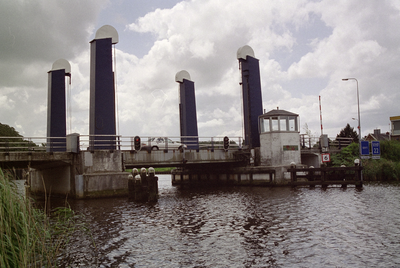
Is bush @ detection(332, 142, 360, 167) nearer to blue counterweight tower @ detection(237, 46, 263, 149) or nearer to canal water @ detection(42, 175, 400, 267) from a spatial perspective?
blue counterweight tower @ detection(237, 46, 263, 149)

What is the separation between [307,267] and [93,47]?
2290 centimetres

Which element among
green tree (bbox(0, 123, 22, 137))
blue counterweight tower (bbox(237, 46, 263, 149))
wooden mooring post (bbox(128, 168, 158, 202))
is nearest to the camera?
wooden mooring post (bbox(128, 168, 158, 202))

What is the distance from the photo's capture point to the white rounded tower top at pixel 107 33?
26.3 meters

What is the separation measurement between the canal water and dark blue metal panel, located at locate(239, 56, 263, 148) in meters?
15.1

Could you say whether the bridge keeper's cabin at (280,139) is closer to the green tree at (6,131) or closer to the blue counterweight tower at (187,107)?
the blue counterweight tower at (187,107)

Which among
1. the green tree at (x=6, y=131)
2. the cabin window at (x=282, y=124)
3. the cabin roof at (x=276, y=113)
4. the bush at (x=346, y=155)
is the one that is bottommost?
the bush at (x=346, y=155)

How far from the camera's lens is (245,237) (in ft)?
35.9

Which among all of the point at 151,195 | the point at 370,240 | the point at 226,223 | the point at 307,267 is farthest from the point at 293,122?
the point at 307,267

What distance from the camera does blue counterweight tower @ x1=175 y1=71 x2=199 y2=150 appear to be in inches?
1378

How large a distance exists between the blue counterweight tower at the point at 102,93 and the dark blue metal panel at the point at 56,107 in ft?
16.2

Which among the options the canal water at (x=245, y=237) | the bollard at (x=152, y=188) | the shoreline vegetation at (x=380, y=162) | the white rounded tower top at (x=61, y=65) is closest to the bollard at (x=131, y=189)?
the bollard at (x=152, y=188)

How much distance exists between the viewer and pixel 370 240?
10.1 metres

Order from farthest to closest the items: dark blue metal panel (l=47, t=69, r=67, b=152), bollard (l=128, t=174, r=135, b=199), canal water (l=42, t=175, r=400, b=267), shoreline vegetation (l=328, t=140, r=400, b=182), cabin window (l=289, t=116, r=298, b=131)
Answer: shoreline vegetation (l=328, t=140, r=400, b=182), cabin window (l=289, t=116, r=298, b=131), dark blue metal panel (l=47, t=69, r=67, b=152), bollard (l=128, t=174, r=135, b=199), canal water (l=42, t=175, r=400, b=267)

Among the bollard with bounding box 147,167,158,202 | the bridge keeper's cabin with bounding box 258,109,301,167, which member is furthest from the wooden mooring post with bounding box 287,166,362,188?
the bollard with bounding box 147,167,158,202
